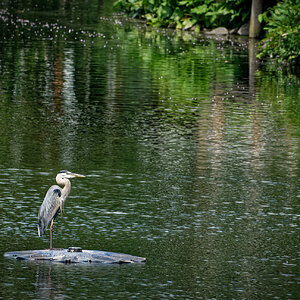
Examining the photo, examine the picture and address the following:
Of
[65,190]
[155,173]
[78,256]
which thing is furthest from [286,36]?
[78,256]

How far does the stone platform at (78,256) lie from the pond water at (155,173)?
0.30 feet

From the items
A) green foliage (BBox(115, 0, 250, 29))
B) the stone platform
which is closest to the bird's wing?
the stone platform

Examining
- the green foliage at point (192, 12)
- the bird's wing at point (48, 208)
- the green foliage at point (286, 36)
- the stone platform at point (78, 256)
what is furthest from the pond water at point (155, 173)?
the green foliage at point (192, 12)

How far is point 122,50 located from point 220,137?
15852mm

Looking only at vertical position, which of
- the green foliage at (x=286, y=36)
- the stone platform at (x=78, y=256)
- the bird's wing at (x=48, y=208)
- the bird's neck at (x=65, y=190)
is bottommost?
the stone platform at (x=78, y=256)

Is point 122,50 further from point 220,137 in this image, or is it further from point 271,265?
point 271,265

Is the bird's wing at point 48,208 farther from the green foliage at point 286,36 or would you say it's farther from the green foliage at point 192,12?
the green foliage at point 192,12

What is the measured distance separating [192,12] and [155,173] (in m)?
28.4

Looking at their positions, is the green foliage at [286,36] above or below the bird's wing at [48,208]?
above

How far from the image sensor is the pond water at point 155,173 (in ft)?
27.7

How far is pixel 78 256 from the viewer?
344 inches

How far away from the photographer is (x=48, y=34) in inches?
1417

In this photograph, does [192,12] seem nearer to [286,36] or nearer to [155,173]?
[286,36]

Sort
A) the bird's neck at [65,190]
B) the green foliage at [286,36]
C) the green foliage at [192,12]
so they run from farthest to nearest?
the green foliage at [192,12]
the green foliage at [286,36]
the bird's neck at [65,190]
